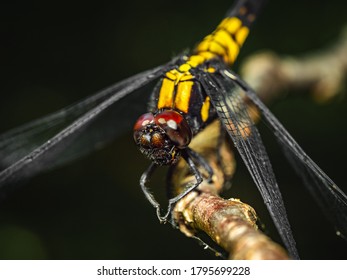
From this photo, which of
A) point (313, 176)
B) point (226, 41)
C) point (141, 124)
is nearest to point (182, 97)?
point (141, 124)

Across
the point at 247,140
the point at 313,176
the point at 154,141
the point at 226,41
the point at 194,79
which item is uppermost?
the point at 226,41

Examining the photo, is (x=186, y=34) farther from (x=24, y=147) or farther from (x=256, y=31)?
(x=24, y=147)

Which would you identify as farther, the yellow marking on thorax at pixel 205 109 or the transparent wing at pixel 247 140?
the yellow marking on thorax at pixel 205 109

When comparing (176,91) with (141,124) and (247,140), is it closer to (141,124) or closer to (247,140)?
(141,124)

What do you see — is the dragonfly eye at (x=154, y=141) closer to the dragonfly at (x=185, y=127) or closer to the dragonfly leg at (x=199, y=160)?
the dragonfly at (x=185, y=127)

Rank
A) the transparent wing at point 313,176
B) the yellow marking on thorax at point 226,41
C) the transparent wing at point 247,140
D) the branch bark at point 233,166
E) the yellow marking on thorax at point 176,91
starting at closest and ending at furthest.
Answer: the branch bark at point 233,166
the transparent wing at point 247,140
the transparent wing at point 313,176
the yellow marking on thorax at point 176,91
the yellow marking on thorax at point 226,41

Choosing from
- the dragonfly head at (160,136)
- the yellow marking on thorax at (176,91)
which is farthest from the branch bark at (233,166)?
the yellow marking on thorax at (176,91)
